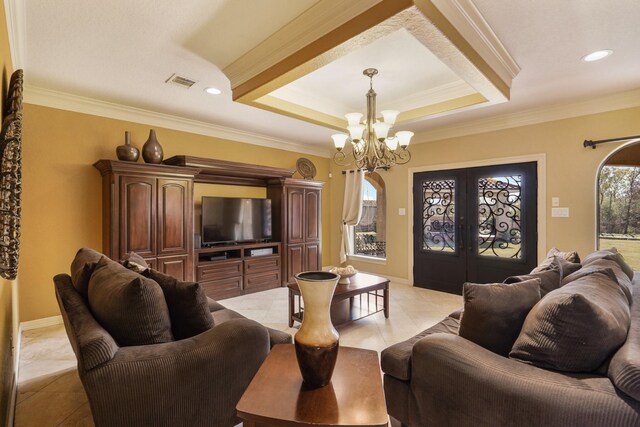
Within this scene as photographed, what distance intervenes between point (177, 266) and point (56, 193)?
152 cm

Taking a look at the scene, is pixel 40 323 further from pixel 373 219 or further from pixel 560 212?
pixel 560 212

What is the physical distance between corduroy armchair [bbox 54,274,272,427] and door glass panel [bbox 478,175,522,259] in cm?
390

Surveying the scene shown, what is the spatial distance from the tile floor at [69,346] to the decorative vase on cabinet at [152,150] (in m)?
2.09

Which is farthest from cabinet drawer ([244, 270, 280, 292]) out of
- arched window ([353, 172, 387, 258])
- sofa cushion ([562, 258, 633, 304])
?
sofa cushion ([562, 258, 633, 304])

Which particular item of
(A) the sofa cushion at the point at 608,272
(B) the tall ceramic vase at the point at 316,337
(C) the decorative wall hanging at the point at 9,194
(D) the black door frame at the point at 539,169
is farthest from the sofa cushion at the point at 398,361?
(D) the black door frame at the point at 539,169

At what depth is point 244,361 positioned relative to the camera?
1.55 metres

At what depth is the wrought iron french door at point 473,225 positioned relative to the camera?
414 cm

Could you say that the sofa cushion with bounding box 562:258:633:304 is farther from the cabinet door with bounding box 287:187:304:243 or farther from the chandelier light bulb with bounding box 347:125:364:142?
the cabinet door with bounding box 287:187:304:243

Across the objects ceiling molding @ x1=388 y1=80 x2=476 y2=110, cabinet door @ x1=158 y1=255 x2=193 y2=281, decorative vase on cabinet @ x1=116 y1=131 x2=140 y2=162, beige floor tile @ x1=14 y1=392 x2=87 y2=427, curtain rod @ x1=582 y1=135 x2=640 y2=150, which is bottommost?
beige floor tile @ x1=14 y1=392 x2=87 y2=427

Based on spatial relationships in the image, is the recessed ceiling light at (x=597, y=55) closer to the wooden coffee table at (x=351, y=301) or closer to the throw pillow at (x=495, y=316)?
the throw pillow at (x=495, y=316)

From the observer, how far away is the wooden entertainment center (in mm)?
3520

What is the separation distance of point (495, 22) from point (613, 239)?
119 inches

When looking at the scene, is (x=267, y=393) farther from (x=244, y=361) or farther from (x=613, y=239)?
(x=613, y=239)

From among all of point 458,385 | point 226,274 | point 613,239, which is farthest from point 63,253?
point 613,239
